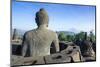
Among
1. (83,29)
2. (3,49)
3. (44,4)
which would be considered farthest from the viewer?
(83,29)

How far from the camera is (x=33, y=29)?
8.75 feet

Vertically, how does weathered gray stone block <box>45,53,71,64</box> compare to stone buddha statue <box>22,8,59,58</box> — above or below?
below

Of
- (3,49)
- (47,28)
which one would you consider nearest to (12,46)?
(3,49)

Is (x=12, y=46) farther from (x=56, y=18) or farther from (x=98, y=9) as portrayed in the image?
(x=98, y=9)

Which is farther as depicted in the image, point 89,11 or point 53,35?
point 89,11

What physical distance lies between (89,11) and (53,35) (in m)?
0.60

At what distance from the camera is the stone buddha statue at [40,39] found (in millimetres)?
2643

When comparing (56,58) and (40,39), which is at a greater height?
(40,39)

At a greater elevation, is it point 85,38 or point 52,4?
point 52,4

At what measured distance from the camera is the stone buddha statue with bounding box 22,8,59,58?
8.67 ft

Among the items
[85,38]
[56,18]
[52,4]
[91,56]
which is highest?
[52,4]

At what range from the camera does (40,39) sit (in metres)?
2.69

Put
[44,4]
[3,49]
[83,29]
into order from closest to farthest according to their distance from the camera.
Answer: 1. [3,49]
2. [44,4]
3. [83,29]

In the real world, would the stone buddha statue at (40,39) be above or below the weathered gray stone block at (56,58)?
above
